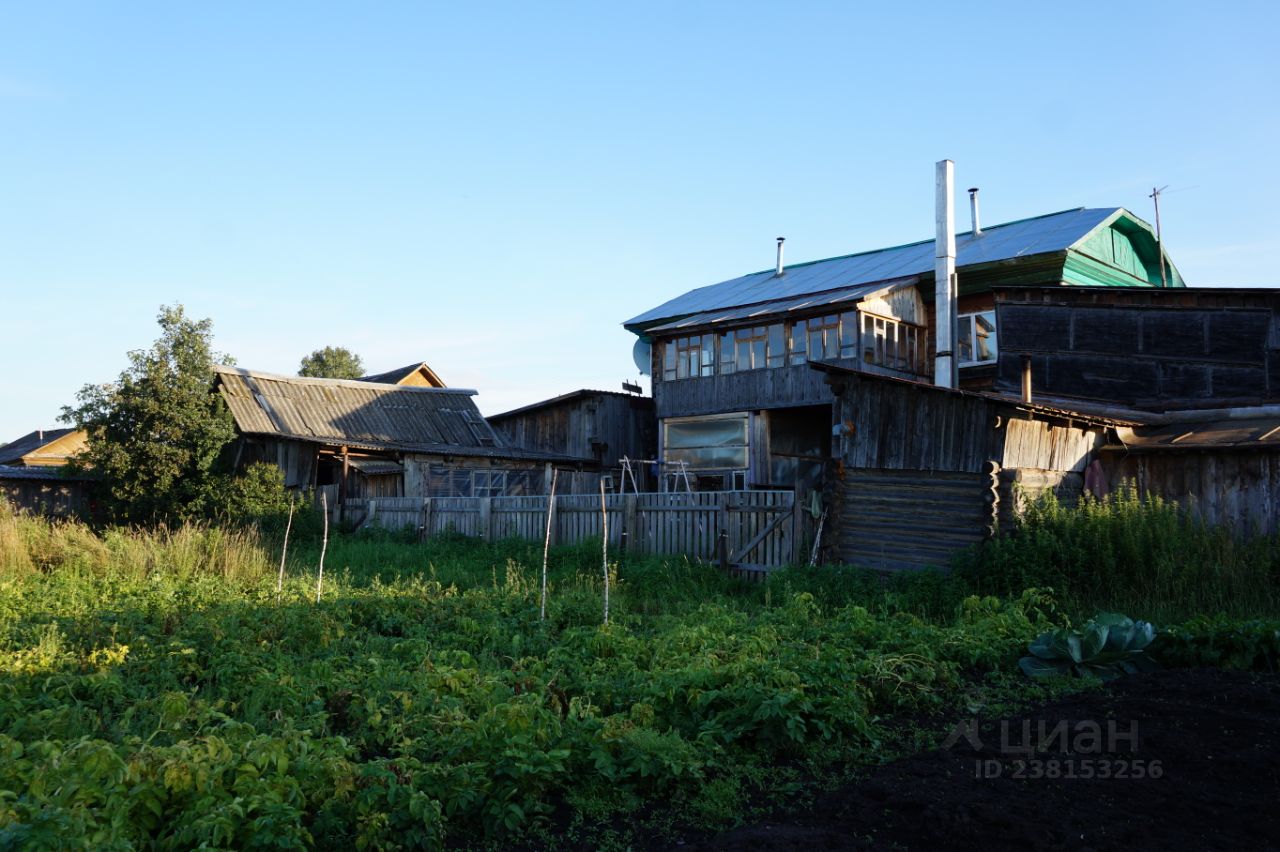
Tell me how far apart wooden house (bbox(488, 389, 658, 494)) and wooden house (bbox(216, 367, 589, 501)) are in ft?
2.26

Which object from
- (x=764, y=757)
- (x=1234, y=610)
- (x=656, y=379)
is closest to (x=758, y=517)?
(x=1234, y=610)

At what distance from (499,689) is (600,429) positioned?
76.3 ft

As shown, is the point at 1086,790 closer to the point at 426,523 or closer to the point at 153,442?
the point at 426,523

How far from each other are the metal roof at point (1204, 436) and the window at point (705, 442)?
12.3 m

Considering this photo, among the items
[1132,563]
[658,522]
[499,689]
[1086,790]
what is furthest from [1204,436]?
[499,689]

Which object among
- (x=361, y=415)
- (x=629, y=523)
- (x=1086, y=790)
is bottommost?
(x=1086, y=790)

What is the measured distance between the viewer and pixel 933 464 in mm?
12938

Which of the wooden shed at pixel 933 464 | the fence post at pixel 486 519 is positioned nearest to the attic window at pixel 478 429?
the fence post at pixel 486 519

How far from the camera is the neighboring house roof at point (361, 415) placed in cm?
2664

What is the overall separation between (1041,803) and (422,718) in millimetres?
3548

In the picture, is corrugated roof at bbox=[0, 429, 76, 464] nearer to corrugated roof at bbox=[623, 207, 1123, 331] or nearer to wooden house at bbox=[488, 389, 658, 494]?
wooden house at bbox=[488, 389, 658, 494]

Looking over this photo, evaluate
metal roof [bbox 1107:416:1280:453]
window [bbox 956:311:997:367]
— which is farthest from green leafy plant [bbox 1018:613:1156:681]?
window [bbox 956:311:997:367]

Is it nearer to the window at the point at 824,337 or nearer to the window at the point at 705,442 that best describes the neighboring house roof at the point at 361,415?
the window at the point at 705,442

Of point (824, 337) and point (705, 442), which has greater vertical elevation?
point (824, 337)
